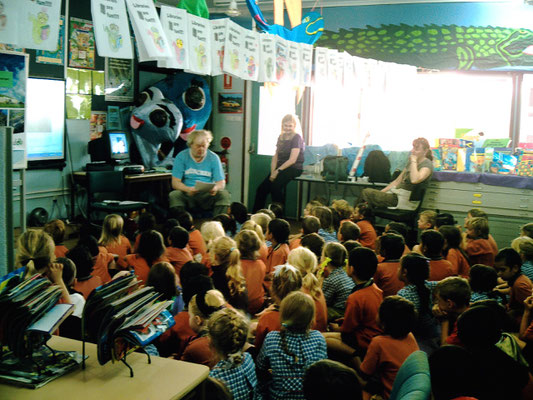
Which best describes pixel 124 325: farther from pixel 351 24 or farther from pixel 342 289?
pixel 351 24

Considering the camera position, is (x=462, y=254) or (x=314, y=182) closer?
(x=462, y=254)

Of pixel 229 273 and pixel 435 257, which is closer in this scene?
pixel 229 273

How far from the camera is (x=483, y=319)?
229cm

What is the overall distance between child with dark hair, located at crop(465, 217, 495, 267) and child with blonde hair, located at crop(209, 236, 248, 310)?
221 centimetres

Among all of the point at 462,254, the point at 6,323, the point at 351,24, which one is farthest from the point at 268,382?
the point at 351,24

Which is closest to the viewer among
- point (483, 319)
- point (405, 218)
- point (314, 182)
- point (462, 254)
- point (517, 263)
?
point (483, 319)

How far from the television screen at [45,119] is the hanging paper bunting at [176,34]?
3401mm

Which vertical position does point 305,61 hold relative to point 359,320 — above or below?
above

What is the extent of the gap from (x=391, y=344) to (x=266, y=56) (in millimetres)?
3316

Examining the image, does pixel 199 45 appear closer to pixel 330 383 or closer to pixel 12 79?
pixel 12 79

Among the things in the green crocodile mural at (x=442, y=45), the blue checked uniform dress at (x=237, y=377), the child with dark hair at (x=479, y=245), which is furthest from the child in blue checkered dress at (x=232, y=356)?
the green crocodile mural at (x=442, y=45)

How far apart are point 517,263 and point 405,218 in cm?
291

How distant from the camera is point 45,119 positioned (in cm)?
690

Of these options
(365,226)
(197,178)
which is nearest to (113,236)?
(197,178)
